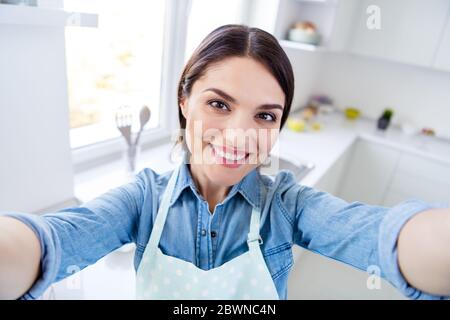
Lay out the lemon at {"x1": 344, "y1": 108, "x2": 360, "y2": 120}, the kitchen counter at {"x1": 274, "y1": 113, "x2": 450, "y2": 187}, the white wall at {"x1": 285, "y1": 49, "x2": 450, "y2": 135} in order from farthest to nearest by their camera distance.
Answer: the lemon at {"x1": 344, "y1": 108, "x2": 360, "y2": 120} < the white wall at {"x1": 285, "y1": 49, "x2": 450, "y2": 135} < the kitchen counter at {"x1": 274, "y1": 113, "x2": 450, "y2": 187}

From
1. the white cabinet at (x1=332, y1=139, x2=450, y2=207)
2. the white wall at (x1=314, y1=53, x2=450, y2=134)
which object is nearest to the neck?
the white cabinet at (x1=332, y1=139, x2=450, y2=207)

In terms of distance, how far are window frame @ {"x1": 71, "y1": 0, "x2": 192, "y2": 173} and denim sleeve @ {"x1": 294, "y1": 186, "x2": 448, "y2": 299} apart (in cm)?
61

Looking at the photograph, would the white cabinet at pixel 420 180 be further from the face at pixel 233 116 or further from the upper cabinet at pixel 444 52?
the face at pixel 233 116

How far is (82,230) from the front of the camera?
48 cm

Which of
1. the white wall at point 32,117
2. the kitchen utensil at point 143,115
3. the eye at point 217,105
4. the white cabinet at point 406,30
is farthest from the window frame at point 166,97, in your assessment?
the white cabinet at point 406,30

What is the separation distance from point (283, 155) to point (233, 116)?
3.20 ft

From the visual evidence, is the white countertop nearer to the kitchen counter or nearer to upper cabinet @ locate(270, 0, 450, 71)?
the kitchen counter

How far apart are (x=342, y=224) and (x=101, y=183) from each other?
0.76m

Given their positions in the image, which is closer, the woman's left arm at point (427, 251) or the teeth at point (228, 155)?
the woman's left arm at point (427, 251)

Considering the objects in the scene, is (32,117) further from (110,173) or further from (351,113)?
(351,113)

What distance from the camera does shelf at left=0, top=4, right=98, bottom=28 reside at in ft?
1.78

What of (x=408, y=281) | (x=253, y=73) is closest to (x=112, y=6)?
(x=253, y=73)

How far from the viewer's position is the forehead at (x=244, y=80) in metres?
0.49
